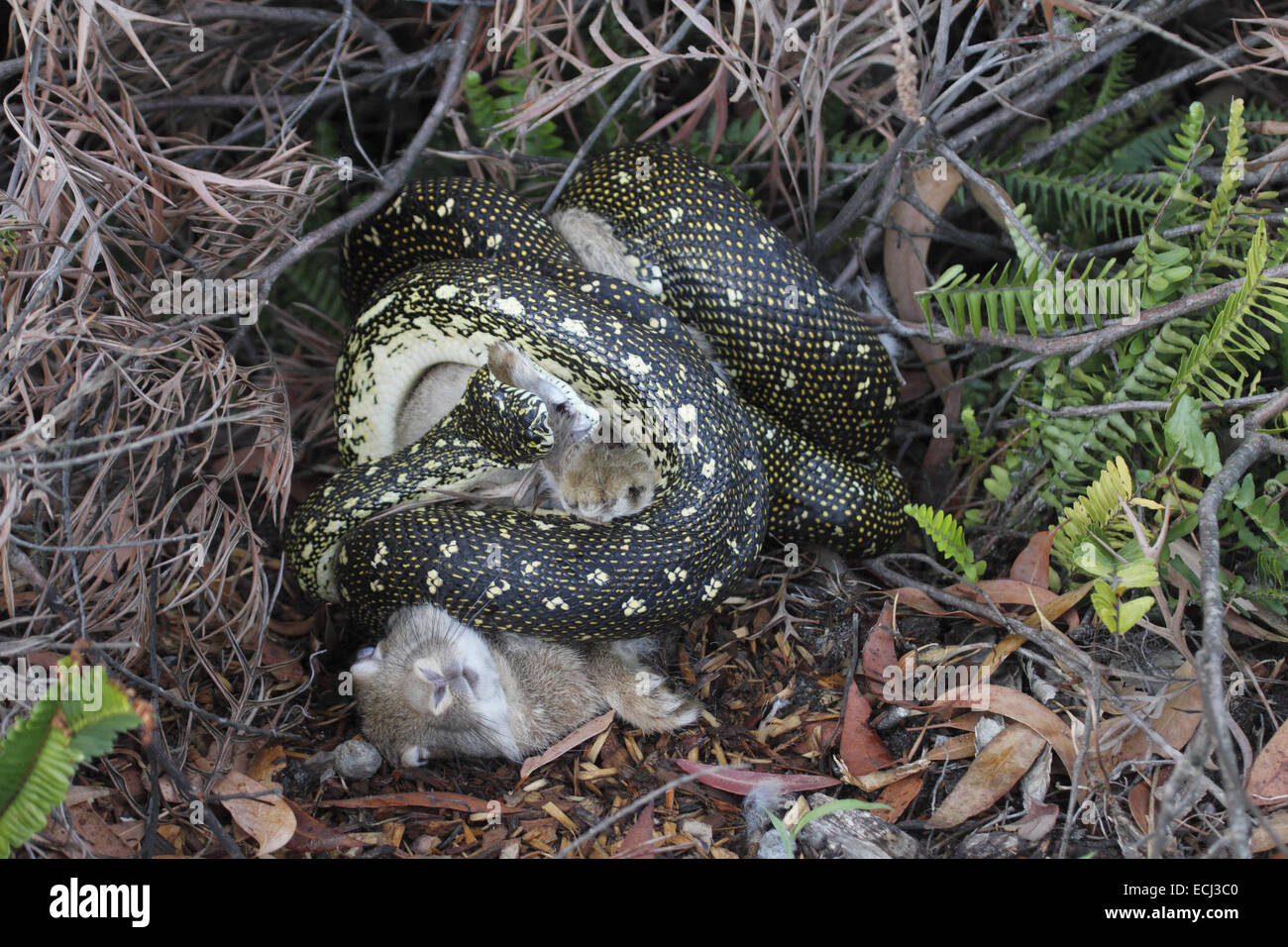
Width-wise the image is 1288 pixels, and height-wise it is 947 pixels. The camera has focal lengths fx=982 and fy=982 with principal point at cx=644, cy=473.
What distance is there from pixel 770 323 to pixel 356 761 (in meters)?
2.62

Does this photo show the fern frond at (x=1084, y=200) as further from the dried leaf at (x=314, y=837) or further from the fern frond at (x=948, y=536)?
the dried leaf at (x=314, y=837)

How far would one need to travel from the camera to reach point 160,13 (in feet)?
15.3

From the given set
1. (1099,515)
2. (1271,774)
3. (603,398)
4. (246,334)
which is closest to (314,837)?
(603,398)

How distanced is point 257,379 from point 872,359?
304cm

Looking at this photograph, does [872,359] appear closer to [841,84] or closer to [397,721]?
[841,84]

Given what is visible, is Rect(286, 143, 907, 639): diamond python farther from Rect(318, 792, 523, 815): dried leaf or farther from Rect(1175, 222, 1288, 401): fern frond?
Rect(1175, 222, 1288, 401): fern frond

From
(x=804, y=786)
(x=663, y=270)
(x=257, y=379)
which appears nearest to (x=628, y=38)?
(x=663, y=270)

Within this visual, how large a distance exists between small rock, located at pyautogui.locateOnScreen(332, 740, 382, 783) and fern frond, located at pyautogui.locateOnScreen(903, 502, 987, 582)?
250 cm

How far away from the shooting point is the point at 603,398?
4.45 metres

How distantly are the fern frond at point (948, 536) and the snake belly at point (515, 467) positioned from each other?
0.71m

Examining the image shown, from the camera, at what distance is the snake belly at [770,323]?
14.9 feet

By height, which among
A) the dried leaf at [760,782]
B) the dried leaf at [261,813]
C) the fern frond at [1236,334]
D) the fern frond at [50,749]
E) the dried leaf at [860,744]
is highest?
the fern frond at [1236,334]

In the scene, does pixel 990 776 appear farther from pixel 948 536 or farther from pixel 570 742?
pixel 570 742

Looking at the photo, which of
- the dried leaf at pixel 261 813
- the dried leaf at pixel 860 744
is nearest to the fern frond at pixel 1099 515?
the dried leaf at pixel 860 744
